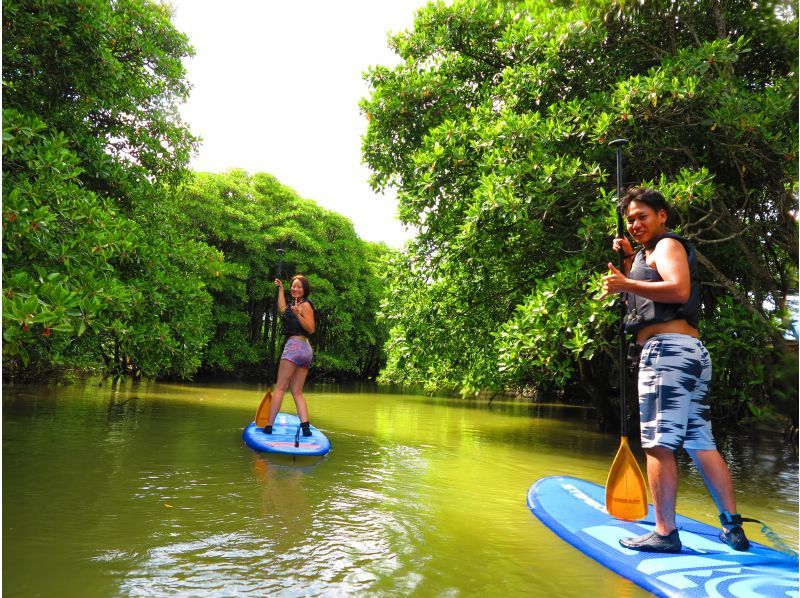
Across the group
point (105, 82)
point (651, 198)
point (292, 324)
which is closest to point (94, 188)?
point (105, 82)

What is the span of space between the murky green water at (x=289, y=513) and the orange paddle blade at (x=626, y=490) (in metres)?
0.55

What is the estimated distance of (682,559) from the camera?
3.15 metres

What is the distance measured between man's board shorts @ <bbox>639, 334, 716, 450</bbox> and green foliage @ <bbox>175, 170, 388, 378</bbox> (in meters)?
20.1

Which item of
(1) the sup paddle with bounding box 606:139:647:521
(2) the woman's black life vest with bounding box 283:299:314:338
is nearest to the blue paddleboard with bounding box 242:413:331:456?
(2) the woman's black life vest with bounding box 283:299:314:338

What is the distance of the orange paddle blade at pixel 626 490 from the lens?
3.98 m

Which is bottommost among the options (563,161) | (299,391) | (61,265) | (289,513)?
(289,513)

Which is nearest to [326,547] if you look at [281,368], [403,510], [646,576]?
[403,510]

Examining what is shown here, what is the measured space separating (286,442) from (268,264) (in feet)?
71.9

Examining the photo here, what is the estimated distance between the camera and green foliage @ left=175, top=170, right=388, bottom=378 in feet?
83.2

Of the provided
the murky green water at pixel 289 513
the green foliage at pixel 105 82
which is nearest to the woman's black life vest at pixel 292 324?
the murky green water at pixel 289 513

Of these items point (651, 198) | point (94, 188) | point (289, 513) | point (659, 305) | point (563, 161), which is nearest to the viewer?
point (659, 305)

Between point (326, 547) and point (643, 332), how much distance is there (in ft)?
8.08

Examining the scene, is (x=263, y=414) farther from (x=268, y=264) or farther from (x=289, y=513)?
(x=268, y=264)

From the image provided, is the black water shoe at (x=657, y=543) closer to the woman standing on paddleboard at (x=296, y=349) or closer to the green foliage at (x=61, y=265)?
the green foliage at (x=61, y=265)
